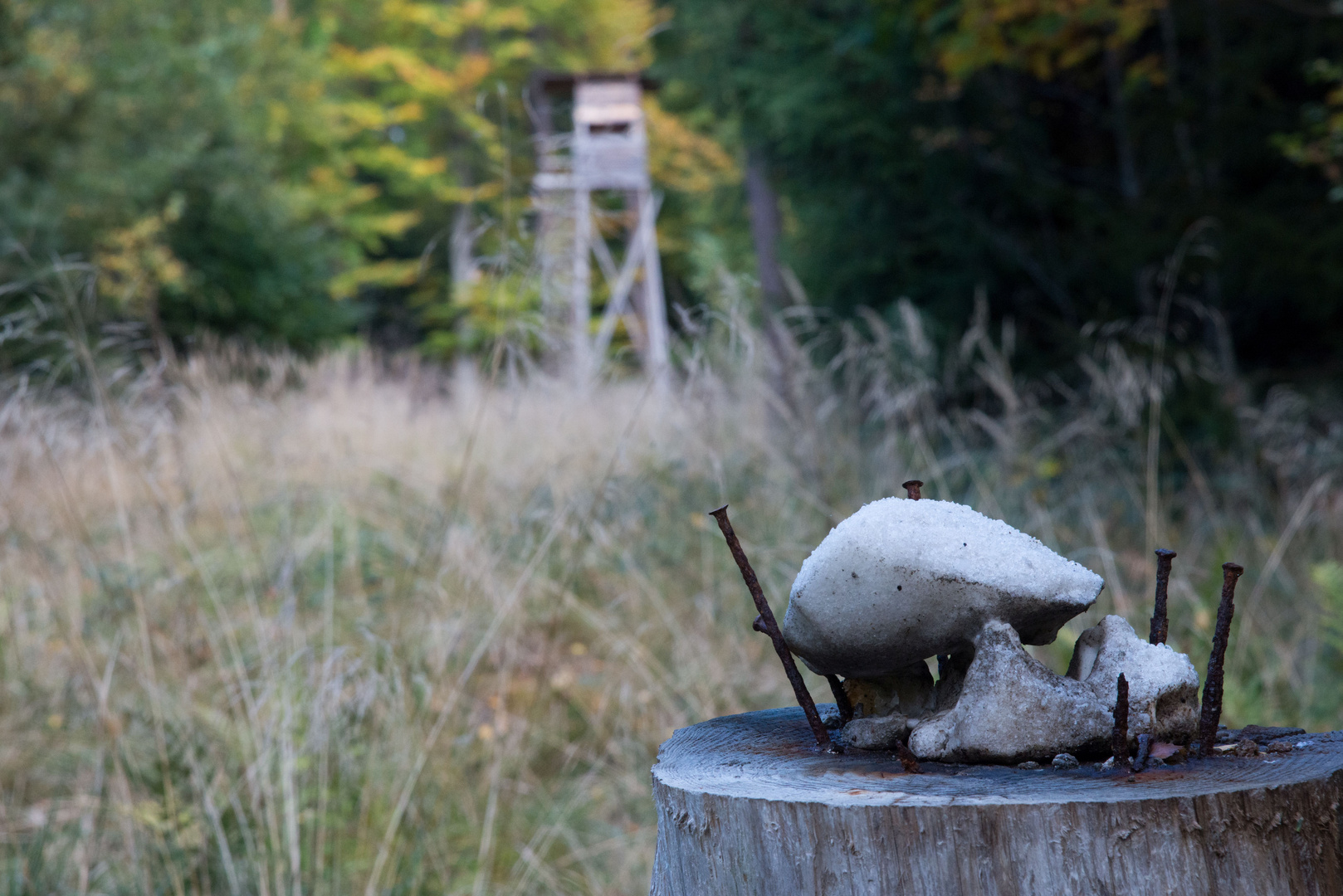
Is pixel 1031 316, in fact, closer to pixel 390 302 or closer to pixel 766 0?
pixel 766 0

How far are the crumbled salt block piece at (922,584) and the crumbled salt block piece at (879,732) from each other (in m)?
0.09

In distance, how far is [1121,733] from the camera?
1.04m

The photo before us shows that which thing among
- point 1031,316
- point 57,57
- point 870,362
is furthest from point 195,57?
point 870,362

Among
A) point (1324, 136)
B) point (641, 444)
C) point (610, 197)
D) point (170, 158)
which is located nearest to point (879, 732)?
point (610, 197)

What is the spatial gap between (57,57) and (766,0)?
6372mm

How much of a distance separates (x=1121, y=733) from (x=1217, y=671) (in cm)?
14

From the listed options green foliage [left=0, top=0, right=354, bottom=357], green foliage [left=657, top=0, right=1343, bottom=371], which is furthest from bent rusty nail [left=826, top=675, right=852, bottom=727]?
green foliage [left=0, top=0, right=354, bottom=357]

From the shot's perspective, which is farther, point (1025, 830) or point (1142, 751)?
point (1142, 751)

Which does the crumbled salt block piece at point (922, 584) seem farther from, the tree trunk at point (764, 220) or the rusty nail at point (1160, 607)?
the tree trunk at point (764, 220)

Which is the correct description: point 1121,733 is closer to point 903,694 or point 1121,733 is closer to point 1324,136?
point 903,694

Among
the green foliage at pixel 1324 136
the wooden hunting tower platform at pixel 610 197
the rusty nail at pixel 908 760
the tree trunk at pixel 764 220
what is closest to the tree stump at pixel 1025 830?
the rusty nail at pixel 908 760

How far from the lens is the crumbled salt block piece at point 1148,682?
1.09 meters

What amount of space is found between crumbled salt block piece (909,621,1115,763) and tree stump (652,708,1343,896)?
0.09ft

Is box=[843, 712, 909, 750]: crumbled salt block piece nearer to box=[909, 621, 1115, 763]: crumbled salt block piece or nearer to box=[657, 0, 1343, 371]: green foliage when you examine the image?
box=[909, 621, 1115, 763]: crumbled salt block piece
